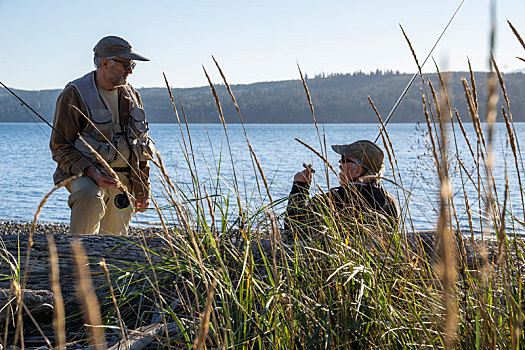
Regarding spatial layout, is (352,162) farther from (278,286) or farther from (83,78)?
(278,286)

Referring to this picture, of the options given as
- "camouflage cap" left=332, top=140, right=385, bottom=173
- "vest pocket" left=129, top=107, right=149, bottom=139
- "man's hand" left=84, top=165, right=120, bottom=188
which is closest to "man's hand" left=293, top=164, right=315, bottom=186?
"camouflage cap" left=332, top=140, right=385, bottom=173

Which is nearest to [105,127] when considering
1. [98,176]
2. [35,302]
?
[98,176]

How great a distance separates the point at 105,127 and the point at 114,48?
65cm

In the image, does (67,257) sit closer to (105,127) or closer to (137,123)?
(105,127)

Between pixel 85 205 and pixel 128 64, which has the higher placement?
pixel 128 64

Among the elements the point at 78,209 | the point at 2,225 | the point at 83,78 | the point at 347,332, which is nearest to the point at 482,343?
the point at 347,332

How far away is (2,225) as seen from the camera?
14.6 m

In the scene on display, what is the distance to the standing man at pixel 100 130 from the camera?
4.71 m

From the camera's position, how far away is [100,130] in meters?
4.90

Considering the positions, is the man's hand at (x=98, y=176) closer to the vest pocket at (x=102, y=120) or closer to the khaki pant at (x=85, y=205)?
the khaki pant at (x=85, y=205)

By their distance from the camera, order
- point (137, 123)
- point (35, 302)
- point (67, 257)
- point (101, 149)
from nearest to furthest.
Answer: point (35, 302) → point (67, 257) → point (101, 149) → point (137, 123)

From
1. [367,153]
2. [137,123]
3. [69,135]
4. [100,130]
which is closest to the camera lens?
[367,153]

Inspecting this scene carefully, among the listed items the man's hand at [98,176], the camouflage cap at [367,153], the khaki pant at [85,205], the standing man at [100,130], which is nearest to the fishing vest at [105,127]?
the standing man at [100,130]

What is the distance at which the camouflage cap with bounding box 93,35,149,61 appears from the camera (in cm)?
480
